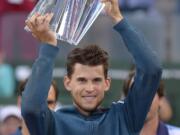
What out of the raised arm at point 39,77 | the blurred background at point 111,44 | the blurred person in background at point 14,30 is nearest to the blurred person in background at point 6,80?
the blurred background at point 111,44

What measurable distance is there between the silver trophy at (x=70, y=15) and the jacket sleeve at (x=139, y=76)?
6.6 inches

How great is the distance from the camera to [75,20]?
4.92m

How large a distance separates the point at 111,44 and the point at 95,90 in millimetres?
5346

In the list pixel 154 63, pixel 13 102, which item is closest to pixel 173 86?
pixel 13 102

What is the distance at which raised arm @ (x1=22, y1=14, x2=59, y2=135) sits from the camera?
4.76 m

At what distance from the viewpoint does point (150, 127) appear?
6273 mm

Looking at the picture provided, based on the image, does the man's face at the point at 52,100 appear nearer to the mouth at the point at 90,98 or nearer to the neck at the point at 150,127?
the neck at the point at 150,127

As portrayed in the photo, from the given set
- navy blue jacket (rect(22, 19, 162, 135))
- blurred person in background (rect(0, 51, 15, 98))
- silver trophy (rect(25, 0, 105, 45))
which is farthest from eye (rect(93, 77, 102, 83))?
blurred person in background (rect(0, 51, 15, 98))

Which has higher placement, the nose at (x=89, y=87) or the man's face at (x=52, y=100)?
the nose at (x=89, y=87)

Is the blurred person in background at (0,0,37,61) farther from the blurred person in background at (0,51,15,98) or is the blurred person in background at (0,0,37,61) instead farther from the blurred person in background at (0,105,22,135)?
the blurred person in background at (0,105,22,135)

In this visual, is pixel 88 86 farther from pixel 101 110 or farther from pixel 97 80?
pixel 101 110

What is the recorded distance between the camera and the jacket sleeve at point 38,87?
4785 millimetres

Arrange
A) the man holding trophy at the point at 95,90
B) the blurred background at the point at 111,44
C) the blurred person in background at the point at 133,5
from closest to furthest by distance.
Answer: the man holding trophy at the point at 95,90, the blurred background at the point at 111,44, the blurred person in background at the point at 133,5

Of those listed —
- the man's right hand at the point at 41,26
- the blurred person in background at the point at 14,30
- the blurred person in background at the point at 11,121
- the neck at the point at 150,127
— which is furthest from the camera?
the blurred person in background at the point at 14,30
